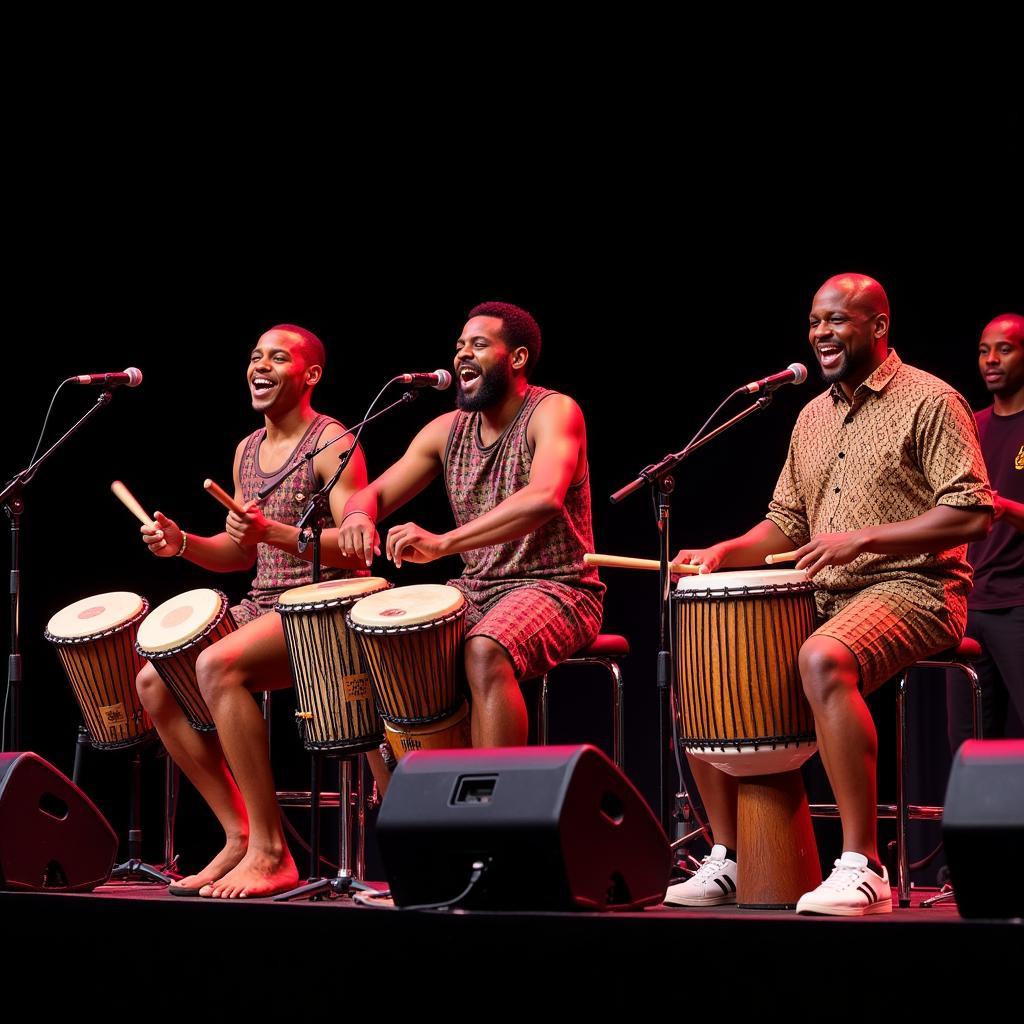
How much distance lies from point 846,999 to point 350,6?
4162 mm

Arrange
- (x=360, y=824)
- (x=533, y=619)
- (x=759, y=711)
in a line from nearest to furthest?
(x=759, y=711), (x=533, y=619), (x=360, y=824)

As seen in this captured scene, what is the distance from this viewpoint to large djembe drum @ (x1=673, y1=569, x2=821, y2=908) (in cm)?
371

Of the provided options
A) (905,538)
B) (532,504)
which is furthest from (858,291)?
(532,504)

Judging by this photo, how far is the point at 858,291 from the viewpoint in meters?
3.92

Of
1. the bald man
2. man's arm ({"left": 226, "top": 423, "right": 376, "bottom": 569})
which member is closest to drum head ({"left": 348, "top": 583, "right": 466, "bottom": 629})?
man's arm ({"left": 226, "top": 423, "right": 376, "bottom": 569})

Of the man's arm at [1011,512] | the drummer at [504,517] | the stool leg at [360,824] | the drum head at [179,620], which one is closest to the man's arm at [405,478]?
the drummer at [504,517]

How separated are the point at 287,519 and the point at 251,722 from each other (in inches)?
27.7

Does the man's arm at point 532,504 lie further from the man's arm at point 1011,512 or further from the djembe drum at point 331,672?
the man's arm at point 1011,512

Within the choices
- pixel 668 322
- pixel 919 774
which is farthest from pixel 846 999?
pixel 668 322

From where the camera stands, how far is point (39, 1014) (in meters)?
3.37

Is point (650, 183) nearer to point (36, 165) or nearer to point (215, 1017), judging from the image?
point (36, 165)

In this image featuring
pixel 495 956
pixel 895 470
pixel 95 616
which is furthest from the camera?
pixel 95 616

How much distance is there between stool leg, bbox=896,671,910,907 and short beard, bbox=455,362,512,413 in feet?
4.42

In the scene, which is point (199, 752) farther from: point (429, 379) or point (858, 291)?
point (858, 291)
